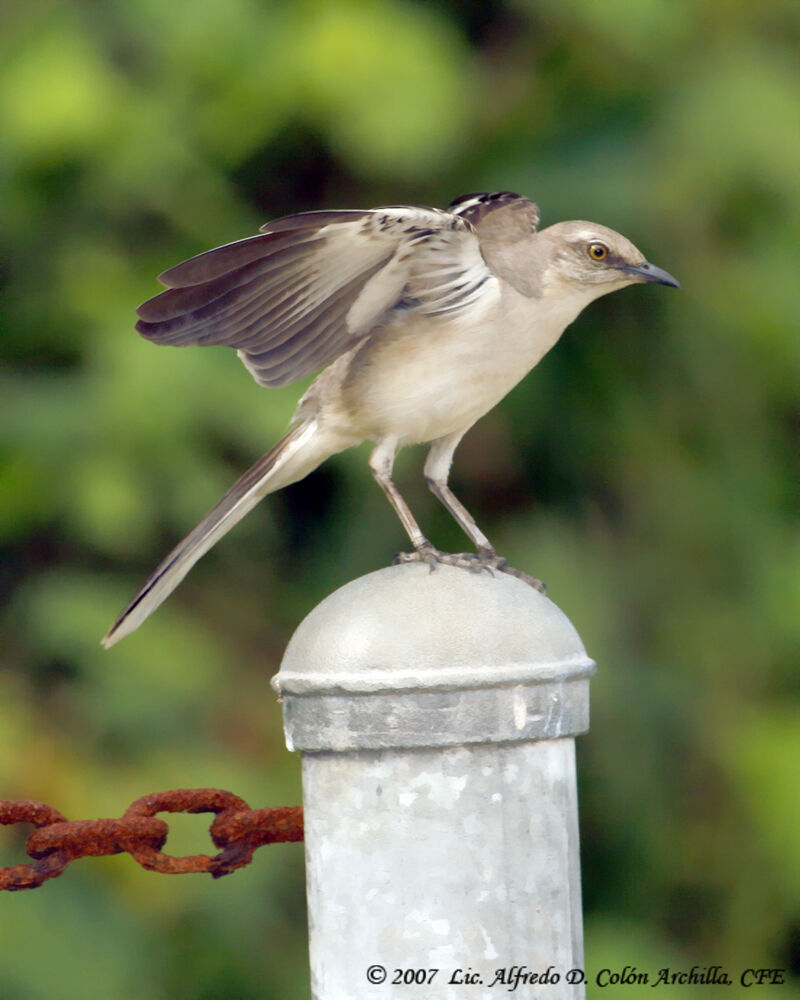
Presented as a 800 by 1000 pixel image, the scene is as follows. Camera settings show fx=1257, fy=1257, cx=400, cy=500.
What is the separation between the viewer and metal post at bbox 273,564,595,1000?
130 centimetres

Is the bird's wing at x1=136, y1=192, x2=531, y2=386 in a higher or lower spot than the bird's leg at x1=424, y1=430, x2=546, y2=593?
higher

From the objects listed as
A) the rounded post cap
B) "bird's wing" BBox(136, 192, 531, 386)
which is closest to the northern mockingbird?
"bird's wing" BBox(136, 192, 531, 386)

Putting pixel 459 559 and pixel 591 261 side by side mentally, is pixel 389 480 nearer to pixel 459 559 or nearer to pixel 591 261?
pixel 459 559

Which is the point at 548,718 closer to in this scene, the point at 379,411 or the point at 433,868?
the point at 433,868

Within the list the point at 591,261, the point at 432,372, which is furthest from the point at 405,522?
the point at 591,261

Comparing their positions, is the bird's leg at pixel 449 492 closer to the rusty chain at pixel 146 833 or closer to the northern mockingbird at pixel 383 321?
the northern mockingbird at pixel 383 321

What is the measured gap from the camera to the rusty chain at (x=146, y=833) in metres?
1.48

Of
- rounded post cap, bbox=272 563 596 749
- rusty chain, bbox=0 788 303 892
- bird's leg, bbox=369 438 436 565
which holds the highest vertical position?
bird's leg, bbox=369 438 436 565

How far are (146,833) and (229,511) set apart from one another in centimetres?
71

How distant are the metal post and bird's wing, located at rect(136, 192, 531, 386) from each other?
675 mm

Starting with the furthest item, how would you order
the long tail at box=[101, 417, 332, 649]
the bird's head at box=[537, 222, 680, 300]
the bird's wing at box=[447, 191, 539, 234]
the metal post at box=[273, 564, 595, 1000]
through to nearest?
the bird's wing at box=[447, 191, 539, 234] → the bird's head at box=[537, 222, 680, 300] → the long tail at box=[101, 417, 332, 649] → the metal post at box=[273, 564, 595, 1000]

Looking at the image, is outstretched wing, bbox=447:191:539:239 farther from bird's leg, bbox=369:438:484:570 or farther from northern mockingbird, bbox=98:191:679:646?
bird's leg, bbox=369:438:484:570

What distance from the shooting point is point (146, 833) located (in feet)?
5.00

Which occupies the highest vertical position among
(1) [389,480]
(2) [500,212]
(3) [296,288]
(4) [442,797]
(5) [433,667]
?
(2) [500,212]
